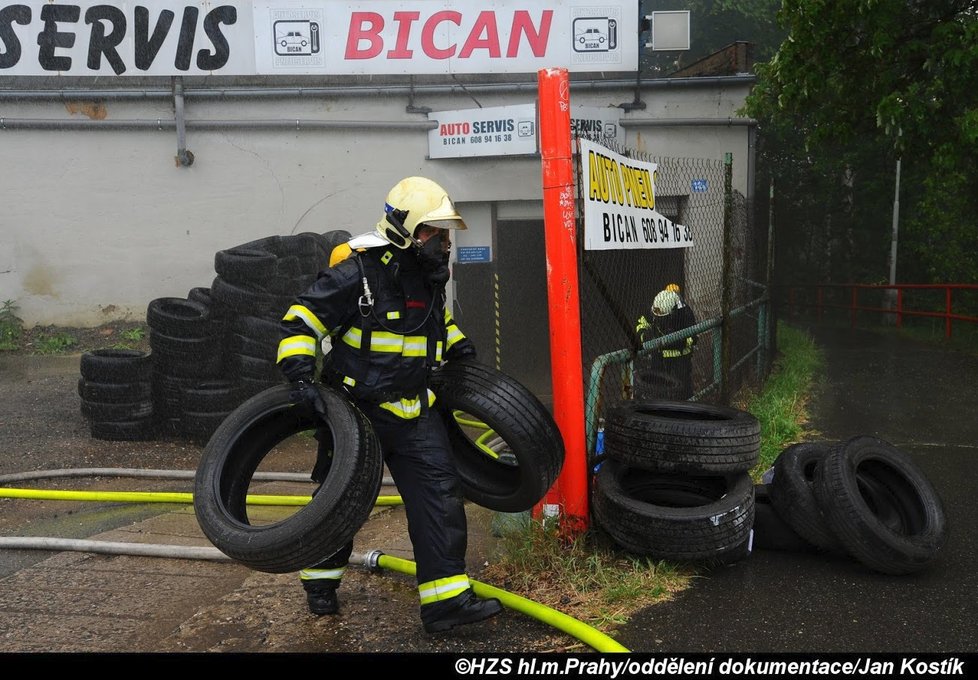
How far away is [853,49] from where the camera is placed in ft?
37.8

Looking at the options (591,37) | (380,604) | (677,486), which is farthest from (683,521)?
(591,37)

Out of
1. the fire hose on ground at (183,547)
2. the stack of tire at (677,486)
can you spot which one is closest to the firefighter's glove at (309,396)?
the fire hose on ground at (183,547)

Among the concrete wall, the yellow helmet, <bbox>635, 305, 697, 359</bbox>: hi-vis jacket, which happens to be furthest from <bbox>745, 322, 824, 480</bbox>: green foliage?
the yellow helmet

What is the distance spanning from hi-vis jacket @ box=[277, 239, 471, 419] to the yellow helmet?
0.26 ft

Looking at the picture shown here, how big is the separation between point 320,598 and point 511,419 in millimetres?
1168

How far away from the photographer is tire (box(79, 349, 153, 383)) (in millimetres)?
8188

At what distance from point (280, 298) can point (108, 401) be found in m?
1.83

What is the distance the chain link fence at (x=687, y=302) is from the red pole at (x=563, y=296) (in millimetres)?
152

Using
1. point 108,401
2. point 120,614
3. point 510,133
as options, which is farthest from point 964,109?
point 120,614

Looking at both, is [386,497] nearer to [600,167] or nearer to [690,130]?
[600,167]

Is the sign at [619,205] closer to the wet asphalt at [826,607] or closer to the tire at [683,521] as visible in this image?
the tire at [683,521]

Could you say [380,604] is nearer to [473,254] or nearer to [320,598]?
[320,598]

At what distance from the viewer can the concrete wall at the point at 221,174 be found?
11.9 meters

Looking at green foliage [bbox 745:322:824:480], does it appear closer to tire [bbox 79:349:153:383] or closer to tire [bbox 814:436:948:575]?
tire [bbox 814:436:948:575]
